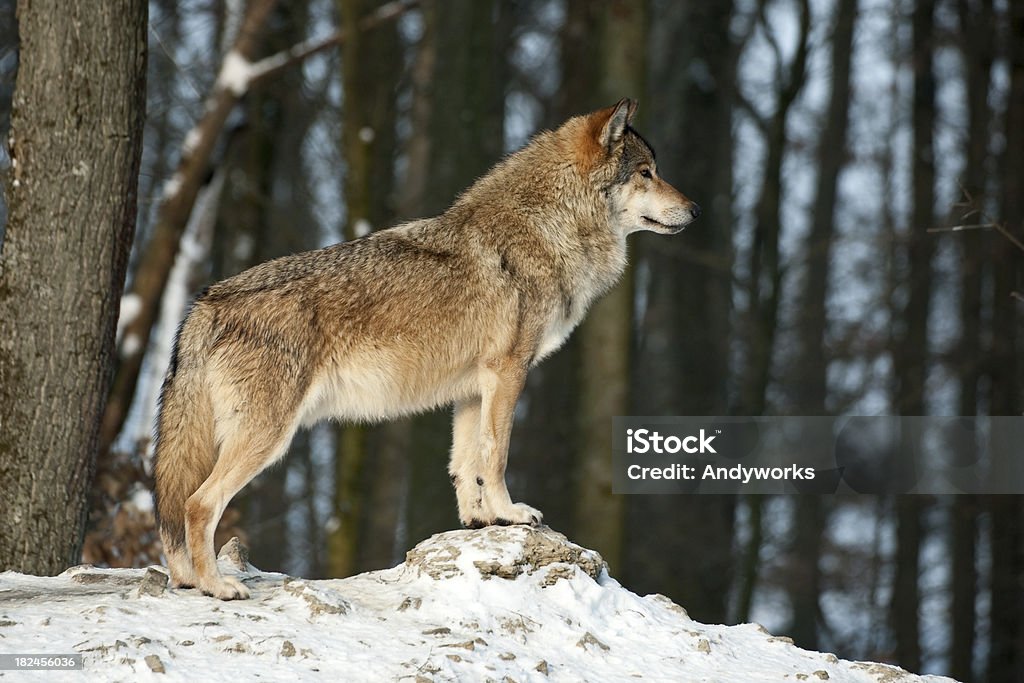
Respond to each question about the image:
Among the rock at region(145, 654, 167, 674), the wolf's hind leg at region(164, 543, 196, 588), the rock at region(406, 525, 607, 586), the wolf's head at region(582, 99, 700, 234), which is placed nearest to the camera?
the rock at region(145, 654, 167, 674)

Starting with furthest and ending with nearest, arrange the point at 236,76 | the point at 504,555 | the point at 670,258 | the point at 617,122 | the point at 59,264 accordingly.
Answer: the point at 670,258
the point at 236,76
the point at 617,122
the point at 59,264
the point at 504,555

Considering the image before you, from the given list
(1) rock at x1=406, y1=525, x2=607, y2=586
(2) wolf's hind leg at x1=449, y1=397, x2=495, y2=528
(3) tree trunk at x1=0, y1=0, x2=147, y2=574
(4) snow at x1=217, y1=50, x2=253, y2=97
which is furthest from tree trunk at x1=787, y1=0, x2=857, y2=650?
(3) tree trunk at x1=0, y1=0, x2=147, y2=574

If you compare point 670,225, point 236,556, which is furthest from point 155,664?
point 670,225

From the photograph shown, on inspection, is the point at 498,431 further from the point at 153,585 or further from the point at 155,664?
the point at 155,664

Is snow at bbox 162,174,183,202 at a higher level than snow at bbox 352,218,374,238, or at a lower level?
higher

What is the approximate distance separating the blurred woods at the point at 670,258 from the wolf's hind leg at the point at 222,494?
11.4 feet

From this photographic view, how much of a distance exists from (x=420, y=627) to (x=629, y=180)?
3073mm

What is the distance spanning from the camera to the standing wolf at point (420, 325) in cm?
594

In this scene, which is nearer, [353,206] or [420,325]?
[420,325]

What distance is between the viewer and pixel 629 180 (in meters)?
7.43

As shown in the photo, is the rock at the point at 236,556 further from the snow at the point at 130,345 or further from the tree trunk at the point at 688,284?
the tree trunk at the point at 688,284

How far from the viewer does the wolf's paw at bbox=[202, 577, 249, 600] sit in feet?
18.9

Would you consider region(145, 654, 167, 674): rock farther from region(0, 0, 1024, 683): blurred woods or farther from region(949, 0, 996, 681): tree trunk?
region(949, 0, 996, 681): tree trunk

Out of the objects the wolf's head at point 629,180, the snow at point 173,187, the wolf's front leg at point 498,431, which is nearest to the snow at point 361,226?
the snow at point 173,187
